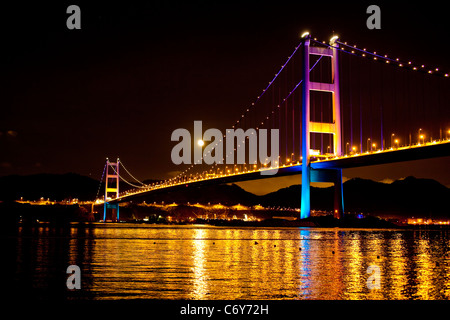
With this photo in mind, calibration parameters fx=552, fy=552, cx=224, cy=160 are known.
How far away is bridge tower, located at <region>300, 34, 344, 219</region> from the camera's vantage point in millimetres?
46219

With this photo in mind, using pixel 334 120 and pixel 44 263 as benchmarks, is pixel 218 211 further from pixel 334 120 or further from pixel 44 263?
pixel 44 263

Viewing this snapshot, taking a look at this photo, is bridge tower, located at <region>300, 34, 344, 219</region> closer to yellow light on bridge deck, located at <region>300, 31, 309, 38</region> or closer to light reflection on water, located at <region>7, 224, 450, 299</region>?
yellow light on bridge deck, located at <region>300, 31, 309, 38</region>

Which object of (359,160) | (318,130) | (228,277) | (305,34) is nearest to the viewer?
(228,277)

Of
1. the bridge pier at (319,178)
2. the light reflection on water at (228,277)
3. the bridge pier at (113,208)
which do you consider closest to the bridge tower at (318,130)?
the bridge pier at (319,178)

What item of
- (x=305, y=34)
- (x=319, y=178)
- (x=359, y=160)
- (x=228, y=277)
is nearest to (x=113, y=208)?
(x=305, y=34)

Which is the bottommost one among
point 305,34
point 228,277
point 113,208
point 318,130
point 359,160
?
point 228,277

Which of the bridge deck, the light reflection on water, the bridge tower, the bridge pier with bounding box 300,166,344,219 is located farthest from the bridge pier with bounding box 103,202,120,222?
the light reflection on water

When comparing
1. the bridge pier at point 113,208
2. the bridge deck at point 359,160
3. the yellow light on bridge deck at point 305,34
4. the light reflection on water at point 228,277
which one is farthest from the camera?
the bridge pier at point 113,208

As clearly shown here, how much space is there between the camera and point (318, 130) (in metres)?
47.7

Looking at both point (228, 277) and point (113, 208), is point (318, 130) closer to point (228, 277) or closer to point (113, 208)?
point (228, 277)

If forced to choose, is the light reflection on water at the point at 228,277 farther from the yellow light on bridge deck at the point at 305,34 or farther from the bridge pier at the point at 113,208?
the bridge pier at the point at 113,208

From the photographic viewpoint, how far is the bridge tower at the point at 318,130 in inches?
1820

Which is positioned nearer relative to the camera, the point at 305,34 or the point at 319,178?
the point at 319,178

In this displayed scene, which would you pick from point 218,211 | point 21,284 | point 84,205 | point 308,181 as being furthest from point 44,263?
point 218,211
